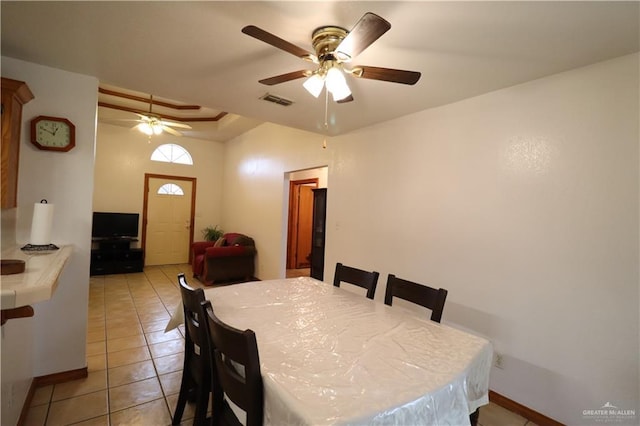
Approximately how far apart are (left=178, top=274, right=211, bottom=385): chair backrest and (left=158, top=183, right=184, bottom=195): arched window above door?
568 centimetres

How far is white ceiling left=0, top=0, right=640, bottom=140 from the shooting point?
4.68 ft

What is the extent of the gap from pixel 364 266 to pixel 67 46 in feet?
10.3

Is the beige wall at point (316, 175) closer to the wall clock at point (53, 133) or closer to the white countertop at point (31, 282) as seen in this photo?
the wall clock at point (53, 133)

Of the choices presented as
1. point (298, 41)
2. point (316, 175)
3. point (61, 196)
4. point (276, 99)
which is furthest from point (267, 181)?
point (298, 41)

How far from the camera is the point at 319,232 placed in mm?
5035

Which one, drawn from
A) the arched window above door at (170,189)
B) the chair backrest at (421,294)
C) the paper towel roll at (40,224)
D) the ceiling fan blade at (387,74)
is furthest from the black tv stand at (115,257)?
the ceiling fan blade at (387,74)

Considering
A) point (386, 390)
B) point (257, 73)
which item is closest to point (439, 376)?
point (386, 390)

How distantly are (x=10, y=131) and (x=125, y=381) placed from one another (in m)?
1.93

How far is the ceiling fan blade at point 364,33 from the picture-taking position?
114cm

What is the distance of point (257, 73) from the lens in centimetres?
214

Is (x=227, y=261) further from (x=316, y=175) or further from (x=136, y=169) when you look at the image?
(x=136, y=169)

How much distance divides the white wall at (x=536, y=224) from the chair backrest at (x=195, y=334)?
6.70ft

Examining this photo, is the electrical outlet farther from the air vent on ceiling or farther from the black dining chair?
the air vent on ceiling

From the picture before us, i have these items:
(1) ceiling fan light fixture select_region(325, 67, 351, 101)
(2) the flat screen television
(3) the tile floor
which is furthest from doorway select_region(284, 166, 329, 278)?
(1) ceiling fan light fixture select_region(325, 67, 351, 101)
